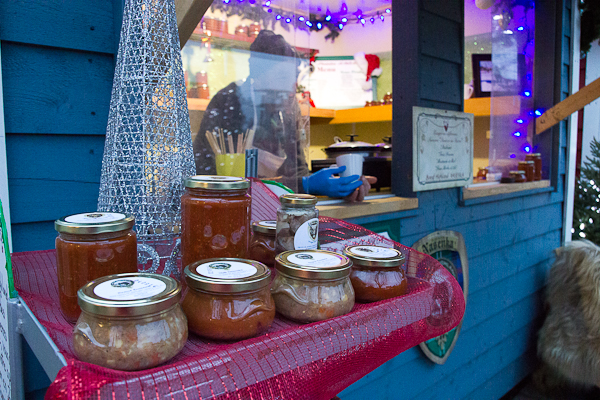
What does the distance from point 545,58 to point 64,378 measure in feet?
10.9

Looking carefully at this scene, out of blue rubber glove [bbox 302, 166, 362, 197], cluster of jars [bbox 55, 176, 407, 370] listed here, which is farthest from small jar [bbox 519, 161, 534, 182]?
cluster of jars [bbox 55, 176, 407, 370]

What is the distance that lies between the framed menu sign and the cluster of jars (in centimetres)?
129

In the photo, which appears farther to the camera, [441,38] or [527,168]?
[527,168]

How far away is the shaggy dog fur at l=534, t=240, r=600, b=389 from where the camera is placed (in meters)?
2.29

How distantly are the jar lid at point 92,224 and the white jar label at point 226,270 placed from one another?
11 centimetres

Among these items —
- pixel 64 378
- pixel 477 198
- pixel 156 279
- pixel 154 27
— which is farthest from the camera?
pixel 477 198

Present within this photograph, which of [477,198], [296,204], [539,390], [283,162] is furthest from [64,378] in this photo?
[539,390]

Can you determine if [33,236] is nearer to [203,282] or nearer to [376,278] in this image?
[203,282]

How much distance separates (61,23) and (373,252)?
96cm

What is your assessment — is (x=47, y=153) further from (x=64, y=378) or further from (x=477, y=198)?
(x=477, y=198)

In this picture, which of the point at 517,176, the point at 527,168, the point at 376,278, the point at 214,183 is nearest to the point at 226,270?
the point at 214,183

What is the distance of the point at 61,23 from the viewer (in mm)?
1014

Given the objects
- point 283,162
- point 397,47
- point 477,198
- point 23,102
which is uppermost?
point 397,47

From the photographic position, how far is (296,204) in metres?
0.67
